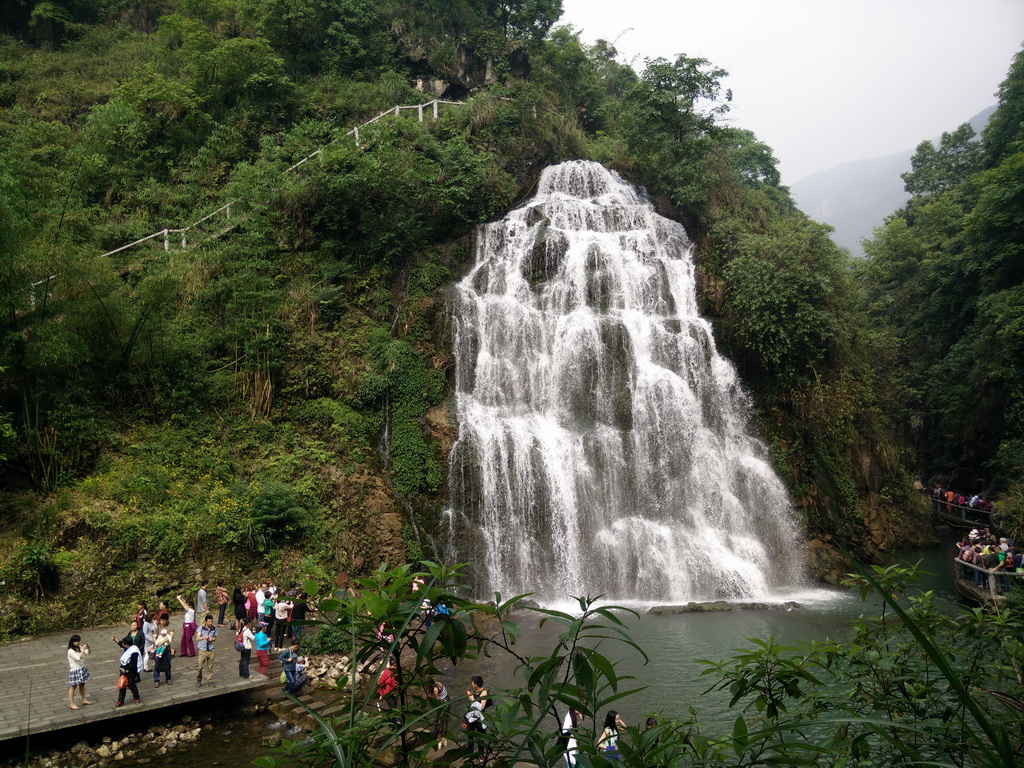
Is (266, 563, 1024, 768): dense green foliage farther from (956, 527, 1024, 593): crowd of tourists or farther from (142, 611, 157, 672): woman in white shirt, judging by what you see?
(956, 527, 1024, 593): crowd of tourists

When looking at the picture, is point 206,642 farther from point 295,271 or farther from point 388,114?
point 388,114

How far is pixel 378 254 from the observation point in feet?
71.1

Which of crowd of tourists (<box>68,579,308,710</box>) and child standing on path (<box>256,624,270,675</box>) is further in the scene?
child standing on path (<box>256,624,270,675</box>)

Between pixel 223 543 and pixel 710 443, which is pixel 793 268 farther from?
pixel 223 543

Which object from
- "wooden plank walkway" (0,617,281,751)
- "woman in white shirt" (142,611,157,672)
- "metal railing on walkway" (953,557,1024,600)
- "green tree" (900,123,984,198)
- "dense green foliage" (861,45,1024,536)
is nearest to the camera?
"wooden plank walkway" (0,617,281,751)

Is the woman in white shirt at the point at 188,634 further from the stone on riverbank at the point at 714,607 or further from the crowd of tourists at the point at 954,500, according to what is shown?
the crowd of tourists at the point at 954,500

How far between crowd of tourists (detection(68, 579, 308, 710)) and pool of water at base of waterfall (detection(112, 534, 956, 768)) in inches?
39.8

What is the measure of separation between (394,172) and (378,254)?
9.40 ft

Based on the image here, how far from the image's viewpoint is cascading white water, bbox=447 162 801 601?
55.4 feet

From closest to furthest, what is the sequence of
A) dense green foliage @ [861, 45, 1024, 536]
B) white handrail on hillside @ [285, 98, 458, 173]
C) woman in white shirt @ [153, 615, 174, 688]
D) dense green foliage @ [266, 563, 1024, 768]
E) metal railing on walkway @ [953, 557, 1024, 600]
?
dense green foliage @ [266, 563, 1024, 768] < woman in white shirt @ [153, 615, 174, 688] < metal railing on walkway @ [953, 557, 1024, 600] < dense green foliage @ [861, 45, 1024, 536] < white handrail on hillside @ [285, 98, 458, 173]

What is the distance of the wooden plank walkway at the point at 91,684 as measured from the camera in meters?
8.94

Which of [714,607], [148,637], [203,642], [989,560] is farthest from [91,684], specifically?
[989,560]

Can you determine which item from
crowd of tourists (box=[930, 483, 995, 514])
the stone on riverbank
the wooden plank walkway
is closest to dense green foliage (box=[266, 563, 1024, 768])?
the wooden plank walkway

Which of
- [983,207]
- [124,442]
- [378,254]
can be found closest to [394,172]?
[378,254]
